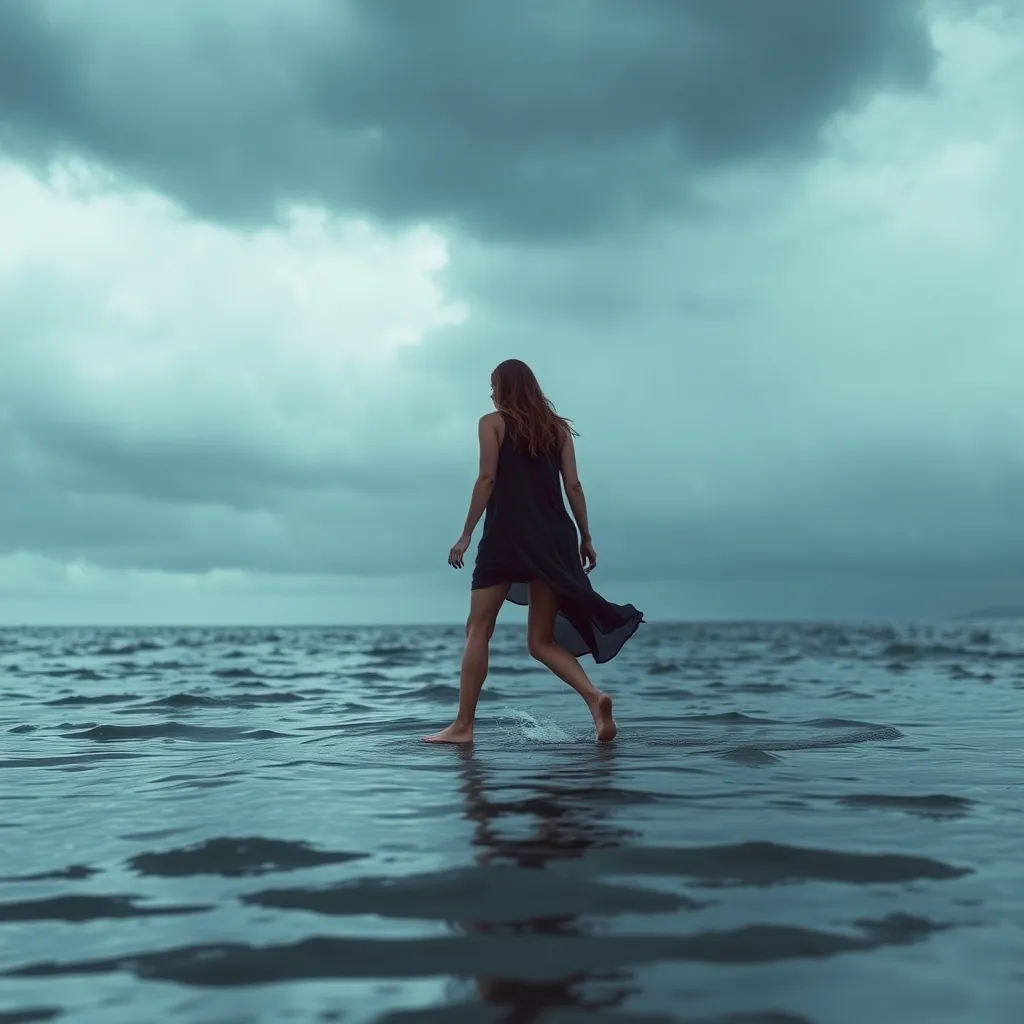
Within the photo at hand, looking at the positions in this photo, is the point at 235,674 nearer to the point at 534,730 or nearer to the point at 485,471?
the point at 534,730

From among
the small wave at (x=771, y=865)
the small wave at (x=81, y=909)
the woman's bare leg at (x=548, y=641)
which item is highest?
the woman's bare leg at (x=548, y=641)

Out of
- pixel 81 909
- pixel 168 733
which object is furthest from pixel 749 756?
pixel 168 733

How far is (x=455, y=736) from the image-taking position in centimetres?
754

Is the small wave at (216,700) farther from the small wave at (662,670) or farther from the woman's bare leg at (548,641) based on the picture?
the small wave at (662,670)

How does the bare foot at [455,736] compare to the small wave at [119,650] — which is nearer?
the bare foot at [455,736]

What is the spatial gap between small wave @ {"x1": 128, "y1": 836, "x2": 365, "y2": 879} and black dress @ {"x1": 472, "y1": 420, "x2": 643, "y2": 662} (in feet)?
11.9

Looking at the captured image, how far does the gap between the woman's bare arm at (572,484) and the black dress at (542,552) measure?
2.3 inches

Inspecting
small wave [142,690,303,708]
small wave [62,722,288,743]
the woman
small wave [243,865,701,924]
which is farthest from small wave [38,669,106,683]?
small wave [243,865,701,924]

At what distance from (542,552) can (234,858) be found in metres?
3.89

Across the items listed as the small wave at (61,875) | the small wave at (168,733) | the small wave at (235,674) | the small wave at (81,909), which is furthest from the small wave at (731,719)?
the small wave at (235,674)

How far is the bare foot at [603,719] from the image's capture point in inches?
291

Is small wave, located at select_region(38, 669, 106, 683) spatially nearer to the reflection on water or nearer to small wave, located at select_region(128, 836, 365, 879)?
the reflection on water

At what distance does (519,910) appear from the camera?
321 cm

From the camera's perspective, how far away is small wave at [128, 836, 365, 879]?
3785 mm
